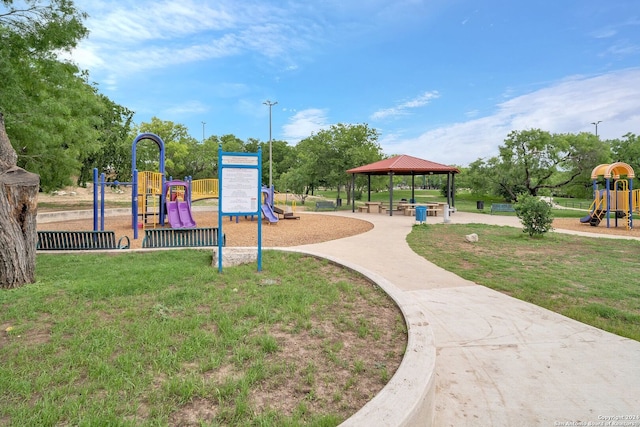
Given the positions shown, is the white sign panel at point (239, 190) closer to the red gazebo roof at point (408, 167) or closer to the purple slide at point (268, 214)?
the purple slide at point (268, 214)

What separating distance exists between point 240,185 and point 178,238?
2903 mm

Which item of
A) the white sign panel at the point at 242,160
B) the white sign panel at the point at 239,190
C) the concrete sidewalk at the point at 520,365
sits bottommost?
the concrete sidewalk at the point at 520,365

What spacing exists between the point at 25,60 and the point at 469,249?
1640 centimetres

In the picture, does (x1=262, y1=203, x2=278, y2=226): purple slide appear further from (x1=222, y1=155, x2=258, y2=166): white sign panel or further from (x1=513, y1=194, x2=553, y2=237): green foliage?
(x1=513, y1=194, x2=553, y2=237): green foliage

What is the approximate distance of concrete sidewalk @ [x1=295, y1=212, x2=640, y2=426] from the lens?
234 centimetres

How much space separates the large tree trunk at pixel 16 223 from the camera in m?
4.33

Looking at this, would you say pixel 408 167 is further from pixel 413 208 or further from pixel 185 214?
pixel 185 214

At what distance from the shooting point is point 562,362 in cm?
297

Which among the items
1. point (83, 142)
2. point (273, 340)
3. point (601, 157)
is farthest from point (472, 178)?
point (273, 340)

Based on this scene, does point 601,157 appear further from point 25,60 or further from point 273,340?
point 25,60

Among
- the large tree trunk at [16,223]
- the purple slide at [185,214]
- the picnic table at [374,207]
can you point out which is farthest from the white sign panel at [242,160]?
the picnic table at [374,207]

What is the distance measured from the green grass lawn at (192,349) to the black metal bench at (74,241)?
104 inches

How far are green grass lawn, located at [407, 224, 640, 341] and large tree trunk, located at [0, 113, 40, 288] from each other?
21.5 feet

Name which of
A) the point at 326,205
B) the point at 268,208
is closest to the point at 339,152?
the point at 326,205
